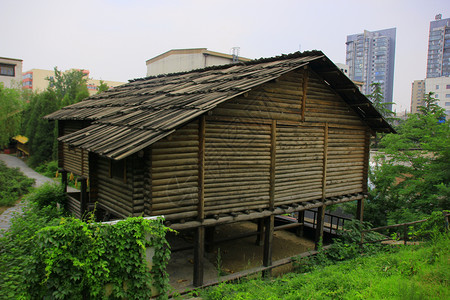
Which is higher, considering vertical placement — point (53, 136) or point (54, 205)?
point (53, 136)

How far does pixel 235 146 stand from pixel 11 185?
19792 mm

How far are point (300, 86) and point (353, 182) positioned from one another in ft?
16.3

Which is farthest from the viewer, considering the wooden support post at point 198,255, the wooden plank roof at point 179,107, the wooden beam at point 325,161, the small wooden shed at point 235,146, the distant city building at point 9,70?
the distant city building at point 9,70

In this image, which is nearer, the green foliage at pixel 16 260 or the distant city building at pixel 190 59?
the green foliage at pixel 16 260

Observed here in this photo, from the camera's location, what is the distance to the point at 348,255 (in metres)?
11.8

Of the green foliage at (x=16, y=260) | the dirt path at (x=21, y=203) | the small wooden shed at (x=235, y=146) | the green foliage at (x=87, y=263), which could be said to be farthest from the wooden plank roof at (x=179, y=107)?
the dirt path at (x=21, y=203)

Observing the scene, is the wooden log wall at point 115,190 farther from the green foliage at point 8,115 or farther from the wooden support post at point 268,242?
the green foliage at point 8,115

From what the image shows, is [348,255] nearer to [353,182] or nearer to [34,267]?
[353,182]

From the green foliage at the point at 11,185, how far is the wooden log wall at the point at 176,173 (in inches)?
647

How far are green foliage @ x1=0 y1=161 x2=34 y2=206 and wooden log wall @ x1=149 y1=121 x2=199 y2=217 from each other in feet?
54.0

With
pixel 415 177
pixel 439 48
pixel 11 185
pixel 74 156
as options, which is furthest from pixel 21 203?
pixel 439 48

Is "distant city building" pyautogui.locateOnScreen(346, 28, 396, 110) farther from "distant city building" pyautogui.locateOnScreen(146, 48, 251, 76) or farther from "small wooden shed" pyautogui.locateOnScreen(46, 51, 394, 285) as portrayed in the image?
"small wooden shed" pyautogui.locateOnScreen(46, 51, 394, 285)

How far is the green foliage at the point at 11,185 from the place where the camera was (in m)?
20.1

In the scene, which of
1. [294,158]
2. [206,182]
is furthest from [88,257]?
[294,158]
